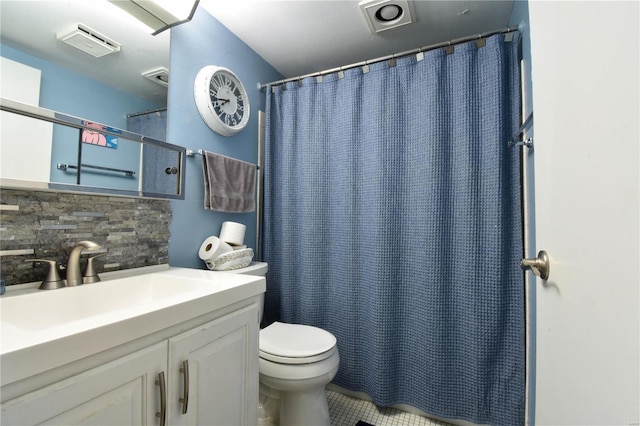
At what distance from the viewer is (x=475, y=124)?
1.34 metres

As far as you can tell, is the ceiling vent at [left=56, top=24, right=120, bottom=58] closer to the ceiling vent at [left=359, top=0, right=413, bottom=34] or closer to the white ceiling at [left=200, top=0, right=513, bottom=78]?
the white ceiling at [left=200, top=0, right=513, bottom=78]

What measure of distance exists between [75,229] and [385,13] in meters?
1.75

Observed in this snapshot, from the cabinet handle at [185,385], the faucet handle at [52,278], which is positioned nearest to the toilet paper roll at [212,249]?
the faucet handle at [52,278]

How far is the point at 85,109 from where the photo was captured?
946 mm

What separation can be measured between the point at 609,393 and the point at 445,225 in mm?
1113

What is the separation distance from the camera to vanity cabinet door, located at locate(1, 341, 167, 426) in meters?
0.46

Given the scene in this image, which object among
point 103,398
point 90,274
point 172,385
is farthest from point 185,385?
point 90,274

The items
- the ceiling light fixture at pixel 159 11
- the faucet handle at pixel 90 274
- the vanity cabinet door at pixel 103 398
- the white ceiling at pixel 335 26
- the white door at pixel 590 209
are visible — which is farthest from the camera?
the white ceiling at pixel 335 26

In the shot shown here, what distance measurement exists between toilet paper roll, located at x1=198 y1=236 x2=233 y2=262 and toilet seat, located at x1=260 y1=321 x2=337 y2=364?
46 cm

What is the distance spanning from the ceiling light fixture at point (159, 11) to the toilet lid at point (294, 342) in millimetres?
1505

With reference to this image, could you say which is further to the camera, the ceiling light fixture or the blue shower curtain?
the blue shower curtain

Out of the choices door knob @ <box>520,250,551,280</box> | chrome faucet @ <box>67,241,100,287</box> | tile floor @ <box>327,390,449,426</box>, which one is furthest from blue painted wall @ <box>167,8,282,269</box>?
door knob @ <box>520,250,551,280</box>

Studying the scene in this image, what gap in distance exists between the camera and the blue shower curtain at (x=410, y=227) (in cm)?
127

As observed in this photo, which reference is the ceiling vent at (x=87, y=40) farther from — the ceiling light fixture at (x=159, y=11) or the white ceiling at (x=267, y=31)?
the ceiling light fixture at (x=159, y=11)
